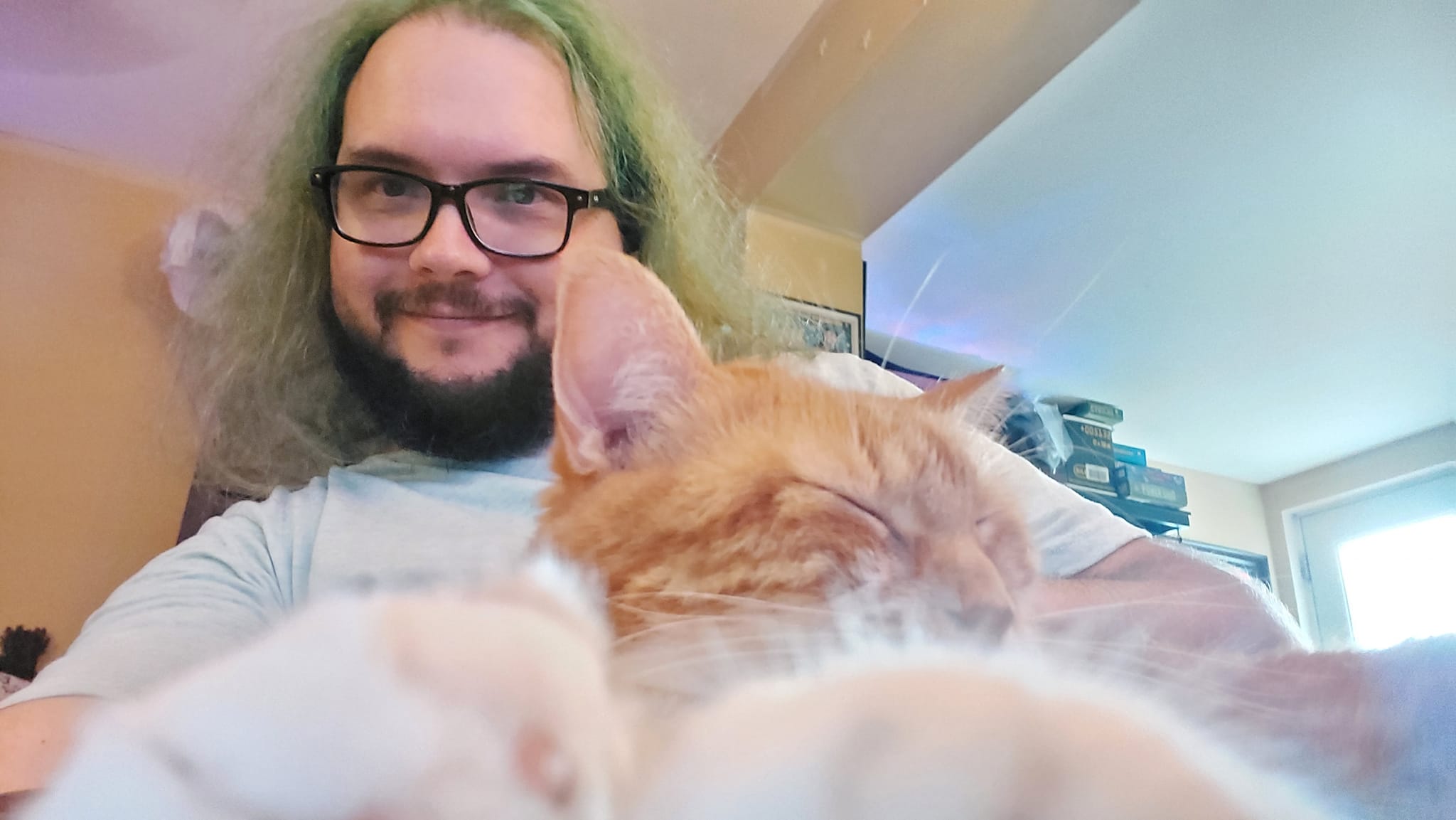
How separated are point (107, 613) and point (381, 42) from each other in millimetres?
412

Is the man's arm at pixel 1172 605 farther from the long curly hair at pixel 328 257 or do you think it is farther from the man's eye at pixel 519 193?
the man's eye at pixel 519 193

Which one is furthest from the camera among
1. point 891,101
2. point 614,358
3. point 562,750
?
point 891,101

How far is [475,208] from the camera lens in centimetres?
48

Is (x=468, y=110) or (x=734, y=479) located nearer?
(x=734, y=479)

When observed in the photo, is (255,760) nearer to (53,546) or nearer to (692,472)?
(692,472)

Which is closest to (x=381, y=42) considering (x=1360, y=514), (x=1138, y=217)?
(x=1138, y=217)

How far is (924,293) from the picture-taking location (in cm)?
45

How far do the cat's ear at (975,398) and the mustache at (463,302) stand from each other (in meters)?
0.23

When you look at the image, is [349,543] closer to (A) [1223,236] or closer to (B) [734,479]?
(B) [734,479]

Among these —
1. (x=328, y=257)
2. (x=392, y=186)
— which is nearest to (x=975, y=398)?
(x=392, y=186)

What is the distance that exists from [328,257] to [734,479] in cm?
45

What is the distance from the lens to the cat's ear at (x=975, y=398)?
1.41ft

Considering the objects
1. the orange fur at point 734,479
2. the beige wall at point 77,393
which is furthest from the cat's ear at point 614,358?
the beige wall at point 77,393

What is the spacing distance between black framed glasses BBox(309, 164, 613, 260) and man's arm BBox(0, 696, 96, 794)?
11.3 inches
